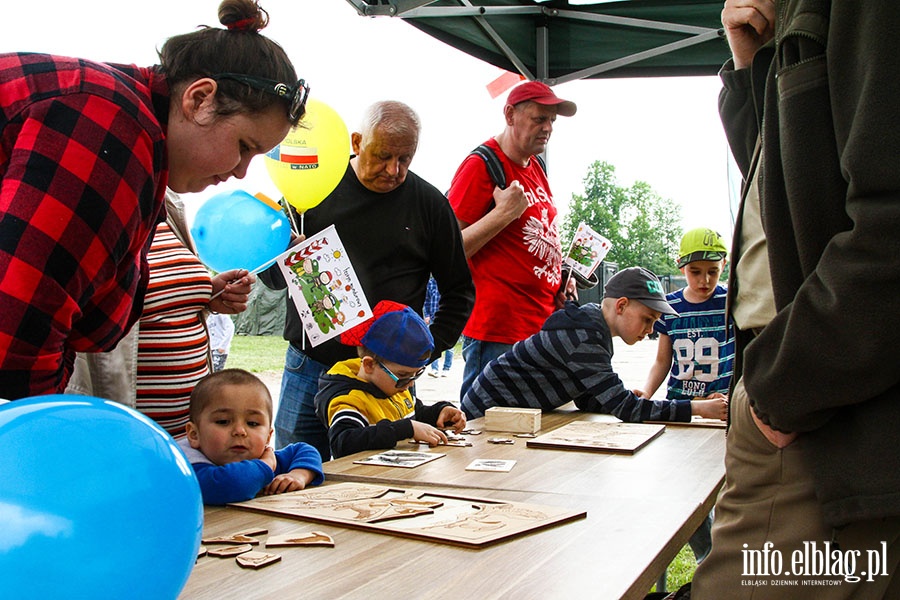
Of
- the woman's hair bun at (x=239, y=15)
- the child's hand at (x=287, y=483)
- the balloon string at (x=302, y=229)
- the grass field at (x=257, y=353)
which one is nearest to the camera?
the woman's hair bun at (x=239, y=15)

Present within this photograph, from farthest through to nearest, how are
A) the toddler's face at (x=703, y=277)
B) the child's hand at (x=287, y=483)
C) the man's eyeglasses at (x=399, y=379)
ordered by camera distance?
the toddler's face at (x=703, y=277), the man's eyeglasses at (x=399, y=379), the child's hand at (x=287, y=483)

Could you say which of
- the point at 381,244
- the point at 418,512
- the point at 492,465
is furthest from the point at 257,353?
the point at 418,512

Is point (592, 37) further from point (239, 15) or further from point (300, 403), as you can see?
point (239, 15)

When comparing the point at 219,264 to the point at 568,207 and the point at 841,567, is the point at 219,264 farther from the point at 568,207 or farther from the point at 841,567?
the point at 568,207

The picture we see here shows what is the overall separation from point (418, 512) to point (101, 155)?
0.78 m

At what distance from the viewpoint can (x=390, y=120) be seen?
8.26 ft

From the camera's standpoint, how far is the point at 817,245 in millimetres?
1021

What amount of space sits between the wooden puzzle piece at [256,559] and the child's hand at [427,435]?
1.09 meters

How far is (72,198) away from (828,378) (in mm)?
984

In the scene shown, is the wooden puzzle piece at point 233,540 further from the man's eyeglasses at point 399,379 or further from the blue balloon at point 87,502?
the man's eyeglasses at point 399,379

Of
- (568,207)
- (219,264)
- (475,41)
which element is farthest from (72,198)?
(568,207)

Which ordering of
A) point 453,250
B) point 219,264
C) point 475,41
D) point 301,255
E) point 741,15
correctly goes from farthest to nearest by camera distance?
point 475,41 < point 453,250 < point 219,264 < point 301,255 < point 741,15

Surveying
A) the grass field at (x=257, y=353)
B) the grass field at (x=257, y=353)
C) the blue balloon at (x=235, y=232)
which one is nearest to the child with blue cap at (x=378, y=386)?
the blue balloon at (x=235, y=232)

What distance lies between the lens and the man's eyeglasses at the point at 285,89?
4.05ft
